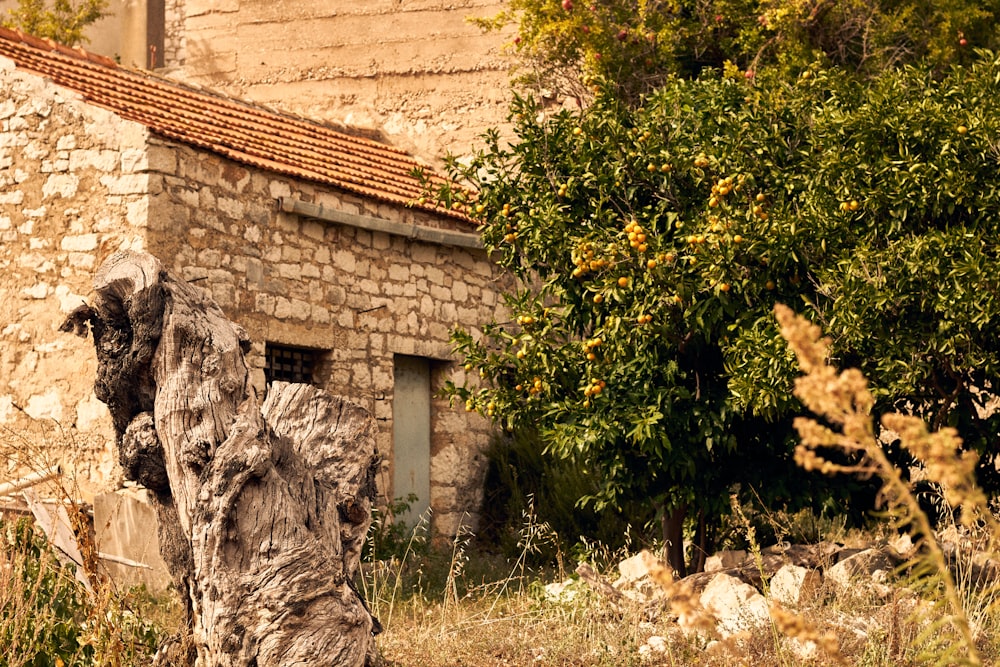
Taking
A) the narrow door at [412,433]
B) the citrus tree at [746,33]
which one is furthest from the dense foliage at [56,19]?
the narrow door at [412,433]

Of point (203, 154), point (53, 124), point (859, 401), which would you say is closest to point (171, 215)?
point (203, 154)

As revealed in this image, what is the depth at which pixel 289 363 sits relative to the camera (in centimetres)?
1028

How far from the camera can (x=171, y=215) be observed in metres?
9.20

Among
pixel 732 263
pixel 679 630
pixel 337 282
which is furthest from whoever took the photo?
pixel 337 282

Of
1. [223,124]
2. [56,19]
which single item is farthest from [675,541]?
[56,19]

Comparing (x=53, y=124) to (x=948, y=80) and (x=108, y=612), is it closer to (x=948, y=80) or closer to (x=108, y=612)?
(x=108, y=612)

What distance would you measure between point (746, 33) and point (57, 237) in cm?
695

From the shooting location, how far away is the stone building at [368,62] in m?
14.7

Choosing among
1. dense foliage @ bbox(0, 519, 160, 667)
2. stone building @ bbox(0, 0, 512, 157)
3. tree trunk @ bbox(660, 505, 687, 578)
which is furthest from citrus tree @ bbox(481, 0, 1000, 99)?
dense foliage @ bbox(0, 519, 160, 667)

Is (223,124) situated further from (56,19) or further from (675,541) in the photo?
(56,19)

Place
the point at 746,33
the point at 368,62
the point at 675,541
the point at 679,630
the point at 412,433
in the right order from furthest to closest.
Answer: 1. the point at 368,62
2. the point at 746,33
3. the point at 412,433
4. the point at 675,541
5. the point at 679,630

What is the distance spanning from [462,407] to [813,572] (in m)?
5.37

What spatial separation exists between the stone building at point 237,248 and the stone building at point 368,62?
2.68m

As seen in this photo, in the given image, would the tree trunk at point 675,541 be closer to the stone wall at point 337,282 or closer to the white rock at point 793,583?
the white rock at point 793,583
